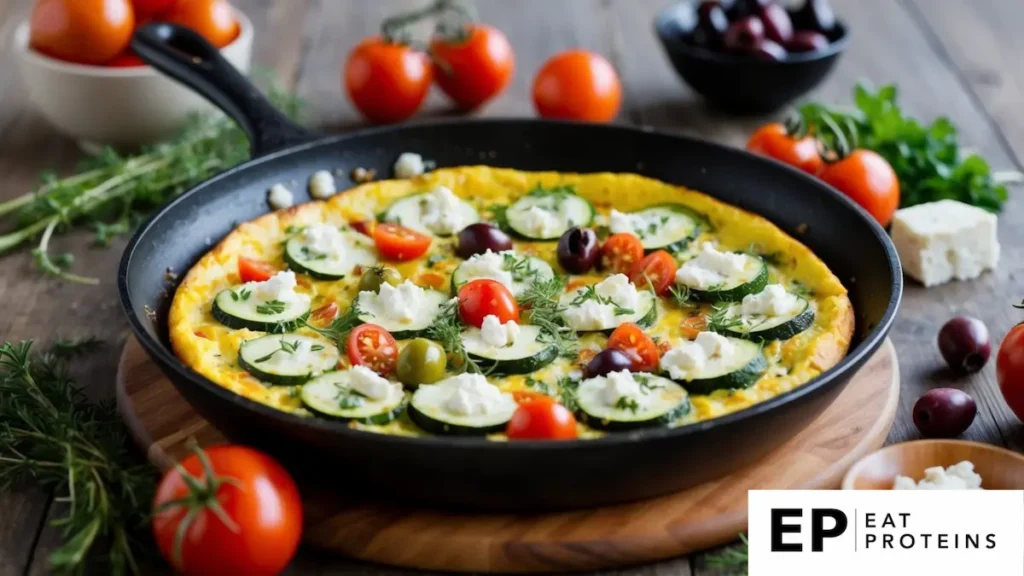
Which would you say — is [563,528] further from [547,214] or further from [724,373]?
[547,214]

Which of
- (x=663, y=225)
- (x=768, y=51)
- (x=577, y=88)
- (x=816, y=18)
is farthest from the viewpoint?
(x=816, y=18)

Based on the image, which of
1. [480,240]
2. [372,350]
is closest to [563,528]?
[372,350]

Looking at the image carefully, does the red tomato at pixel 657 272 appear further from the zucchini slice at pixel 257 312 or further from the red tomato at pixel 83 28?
the red tomato at pixel 83 28

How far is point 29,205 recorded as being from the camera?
238 inches

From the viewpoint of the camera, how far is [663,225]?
17.0ft

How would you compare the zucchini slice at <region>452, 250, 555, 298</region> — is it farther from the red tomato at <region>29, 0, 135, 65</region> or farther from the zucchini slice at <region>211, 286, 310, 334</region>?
the red tomato at <region>29, 0, 135, 65</region>

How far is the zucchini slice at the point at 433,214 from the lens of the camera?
5.23 m

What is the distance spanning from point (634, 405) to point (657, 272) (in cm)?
104

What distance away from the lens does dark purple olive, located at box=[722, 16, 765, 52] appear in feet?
22.7

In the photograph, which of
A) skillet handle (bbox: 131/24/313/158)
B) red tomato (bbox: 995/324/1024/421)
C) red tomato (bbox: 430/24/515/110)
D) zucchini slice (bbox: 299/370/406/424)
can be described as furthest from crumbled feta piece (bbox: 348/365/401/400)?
red tomato (bbox: 430/24/515/110)

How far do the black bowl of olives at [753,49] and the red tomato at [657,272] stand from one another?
251 cm

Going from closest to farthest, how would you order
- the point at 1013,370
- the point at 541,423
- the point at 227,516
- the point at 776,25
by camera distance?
the point at 227,516 → the point at 541,423 → the point at 1013,370 → the point at 776,25

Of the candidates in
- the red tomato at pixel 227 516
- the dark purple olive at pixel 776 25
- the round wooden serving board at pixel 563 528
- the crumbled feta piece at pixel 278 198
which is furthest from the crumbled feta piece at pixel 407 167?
the dark purple olive at pixel 776 25

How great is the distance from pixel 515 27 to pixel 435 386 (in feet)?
16.4
